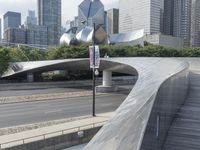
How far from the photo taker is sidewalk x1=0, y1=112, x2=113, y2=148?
15.2 meters

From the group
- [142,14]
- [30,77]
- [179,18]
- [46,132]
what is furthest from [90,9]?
[46,132]

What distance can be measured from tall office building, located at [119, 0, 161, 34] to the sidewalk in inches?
5010

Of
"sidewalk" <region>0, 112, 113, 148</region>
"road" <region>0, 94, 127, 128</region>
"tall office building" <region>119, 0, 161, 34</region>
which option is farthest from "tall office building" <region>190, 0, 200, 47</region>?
"sidewalk" <region>0, 112, 113, 148</region>

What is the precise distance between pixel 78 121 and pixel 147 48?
185 ft

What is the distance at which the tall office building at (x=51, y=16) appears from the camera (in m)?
168

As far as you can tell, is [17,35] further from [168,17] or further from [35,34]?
[168,17]

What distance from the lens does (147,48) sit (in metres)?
74.4

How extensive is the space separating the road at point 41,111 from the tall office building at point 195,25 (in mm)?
115216

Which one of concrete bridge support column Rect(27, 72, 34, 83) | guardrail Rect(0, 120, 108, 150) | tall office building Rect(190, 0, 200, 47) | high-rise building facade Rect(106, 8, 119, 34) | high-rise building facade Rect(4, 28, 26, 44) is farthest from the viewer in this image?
high-rise building facade Rect(106, 8, 119, 34)

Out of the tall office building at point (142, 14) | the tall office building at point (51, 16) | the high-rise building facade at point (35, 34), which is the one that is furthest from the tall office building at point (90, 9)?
the tall office building at point (51, 16)

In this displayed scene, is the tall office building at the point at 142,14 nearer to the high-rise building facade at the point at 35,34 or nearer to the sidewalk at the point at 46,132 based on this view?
the high-rise building facade at the point at 35,34

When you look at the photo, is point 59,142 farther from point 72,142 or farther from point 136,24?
point 136,24

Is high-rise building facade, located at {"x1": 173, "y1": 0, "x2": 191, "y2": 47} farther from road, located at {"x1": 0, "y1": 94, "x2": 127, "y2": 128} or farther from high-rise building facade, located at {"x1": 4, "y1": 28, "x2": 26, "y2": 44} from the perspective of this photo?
road, located at {"x1": 0, "y1": 94, "x2": 127, "y2": 128}

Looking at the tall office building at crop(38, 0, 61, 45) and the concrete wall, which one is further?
the tall office building at crop(38, 0, 61, 45)
